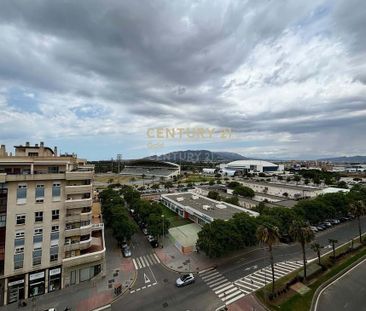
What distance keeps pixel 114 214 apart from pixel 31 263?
18563 millimetres

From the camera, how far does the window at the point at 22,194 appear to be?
32688 millimetres

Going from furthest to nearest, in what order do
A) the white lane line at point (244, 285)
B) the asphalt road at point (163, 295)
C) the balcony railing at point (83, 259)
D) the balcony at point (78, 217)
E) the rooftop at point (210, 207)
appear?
the rooftop at point (210, 207) → the balcony at point (78, 217) → the balcony railing at point (83, 259) → the white lane line at point (244, 285) → the asphalt road at point (163, 295)

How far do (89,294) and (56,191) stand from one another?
1667cm

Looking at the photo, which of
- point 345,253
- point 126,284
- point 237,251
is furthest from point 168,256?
point 345,253

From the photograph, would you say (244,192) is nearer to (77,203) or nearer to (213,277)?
(213,277)

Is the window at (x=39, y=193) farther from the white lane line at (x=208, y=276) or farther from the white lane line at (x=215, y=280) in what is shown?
the white lane line at (x=215, y=280)

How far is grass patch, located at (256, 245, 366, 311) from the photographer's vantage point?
28.8 metres

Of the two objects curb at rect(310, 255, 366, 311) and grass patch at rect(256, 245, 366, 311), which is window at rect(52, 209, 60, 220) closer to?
grass patch at rect(256, 245, 366, 311)

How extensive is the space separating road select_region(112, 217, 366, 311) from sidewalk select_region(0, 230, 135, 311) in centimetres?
207

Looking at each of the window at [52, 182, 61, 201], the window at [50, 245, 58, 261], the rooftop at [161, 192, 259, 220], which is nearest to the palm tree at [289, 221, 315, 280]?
the rooftop at [161, 192, 259, 220]

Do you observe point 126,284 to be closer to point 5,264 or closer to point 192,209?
point 5,264

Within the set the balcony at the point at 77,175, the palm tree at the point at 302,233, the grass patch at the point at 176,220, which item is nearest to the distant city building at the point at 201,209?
the grass patch at the point at 176,220

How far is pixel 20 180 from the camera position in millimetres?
32594

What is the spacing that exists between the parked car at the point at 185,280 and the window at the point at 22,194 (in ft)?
87.3
